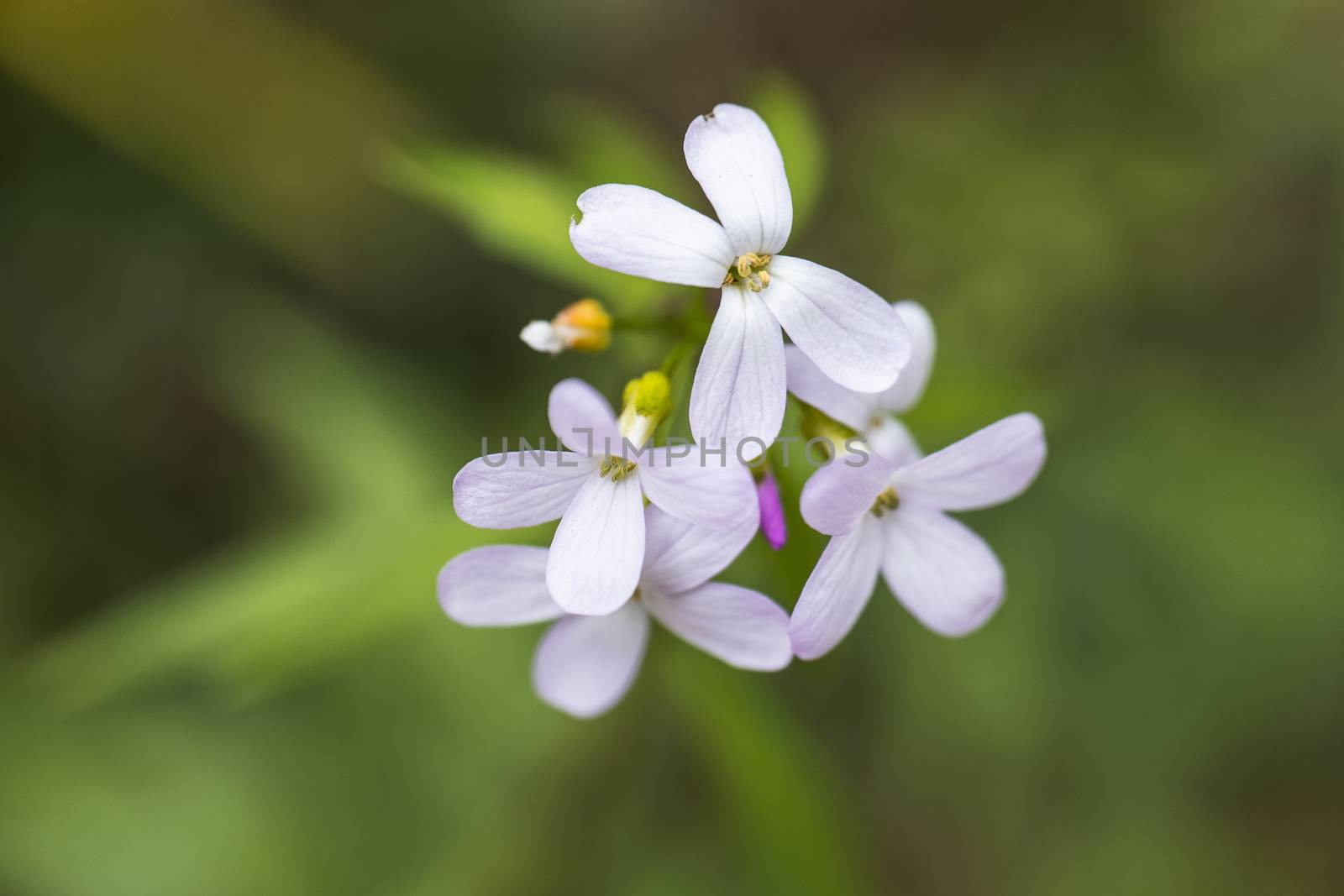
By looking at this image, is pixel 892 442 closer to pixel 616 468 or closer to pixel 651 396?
pixel 651 396

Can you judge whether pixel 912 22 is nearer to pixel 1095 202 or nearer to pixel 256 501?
pixel 1095 202

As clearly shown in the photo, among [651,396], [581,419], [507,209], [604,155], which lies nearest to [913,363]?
[651,396]

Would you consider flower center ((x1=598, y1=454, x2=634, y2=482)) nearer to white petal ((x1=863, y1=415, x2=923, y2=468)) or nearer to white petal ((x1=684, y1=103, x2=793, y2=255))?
white petal ((x1=684, y1=103, x2=793, y2=255))

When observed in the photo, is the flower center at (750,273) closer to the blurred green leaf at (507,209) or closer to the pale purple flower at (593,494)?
the pale purple flower at (593,494)

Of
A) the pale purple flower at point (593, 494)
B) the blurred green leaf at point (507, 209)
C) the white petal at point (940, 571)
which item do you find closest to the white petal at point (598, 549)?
the pale purple flower at point (593, 494)

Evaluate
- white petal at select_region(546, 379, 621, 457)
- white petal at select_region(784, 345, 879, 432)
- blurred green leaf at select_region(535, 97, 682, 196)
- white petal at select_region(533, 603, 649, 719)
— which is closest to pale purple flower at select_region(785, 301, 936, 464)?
white petal at select_region(784, 345, 879, 432)

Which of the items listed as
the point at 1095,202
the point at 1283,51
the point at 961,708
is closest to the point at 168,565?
the point at 961,708

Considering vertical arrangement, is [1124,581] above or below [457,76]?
below
